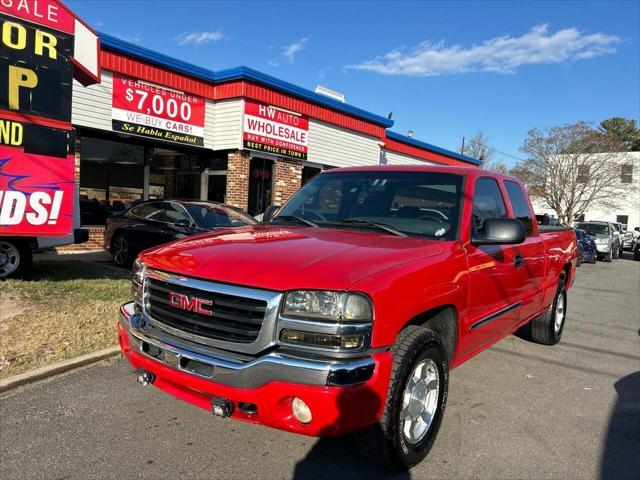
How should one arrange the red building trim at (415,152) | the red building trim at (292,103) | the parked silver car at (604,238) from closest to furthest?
the red building trim at (292,103)
the red building trim at (415,152)
the parked silver car at (604,238)

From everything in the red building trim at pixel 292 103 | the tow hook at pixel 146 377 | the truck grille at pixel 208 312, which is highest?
the red building trim at pixel 292 103

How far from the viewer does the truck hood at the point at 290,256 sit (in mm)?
2398

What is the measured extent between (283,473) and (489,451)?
136 centimetres

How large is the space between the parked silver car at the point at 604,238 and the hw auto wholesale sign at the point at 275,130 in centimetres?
1349

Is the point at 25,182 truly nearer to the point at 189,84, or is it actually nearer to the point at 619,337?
the point at 189,84

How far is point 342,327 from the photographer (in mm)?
2303

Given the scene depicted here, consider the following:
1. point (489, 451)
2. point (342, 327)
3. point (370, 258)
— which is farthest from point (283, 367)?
point (489, 451)

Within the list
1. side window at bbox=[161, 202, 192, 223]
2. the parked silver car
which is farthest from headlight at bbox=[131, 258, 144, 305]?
the parked silver car

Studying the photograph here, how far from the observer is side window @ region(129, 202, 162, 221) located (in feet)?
30.4

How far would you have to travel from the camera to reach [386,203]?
12.4ft

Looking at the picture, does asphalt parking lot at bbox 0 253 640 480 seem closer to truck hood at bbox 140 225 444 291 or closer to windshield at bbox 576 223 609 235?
truck hood at bbox 140 225 444 291

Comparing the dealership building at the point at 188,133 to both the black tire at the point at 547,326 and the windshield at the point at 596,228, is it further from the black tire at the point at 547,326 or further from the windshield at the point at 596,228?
the windshield at the point at 596,228

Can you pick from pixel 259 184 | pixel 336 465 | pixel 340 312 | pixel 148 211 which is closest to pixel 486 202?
pixel 340 312

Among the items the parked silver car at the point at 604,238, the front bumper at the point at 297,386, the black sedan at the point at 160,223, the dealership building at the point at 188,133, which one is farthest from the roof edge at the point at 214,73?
the parked silver car at the point at 604,238
